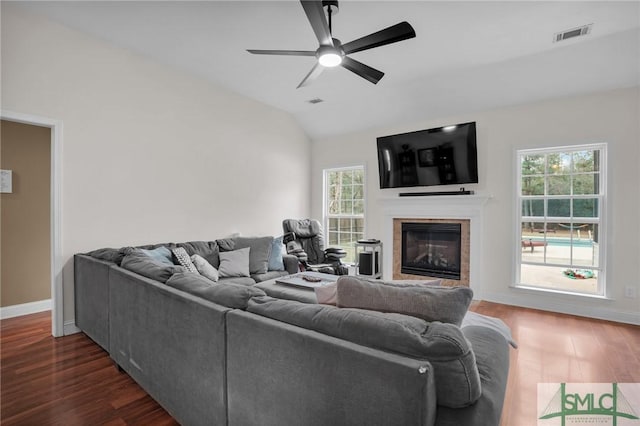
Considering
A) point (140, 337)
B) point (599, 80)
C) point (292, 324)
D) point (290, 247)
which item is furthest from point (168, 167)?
point (599, 80)

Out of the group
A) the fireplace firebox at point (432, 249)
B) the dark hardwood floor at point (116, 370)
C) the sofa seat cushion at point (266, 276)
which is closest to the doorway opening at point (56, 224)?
the dark hardwood floor at point (116, 370)

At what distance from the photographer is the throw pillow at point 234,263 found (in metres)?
3.72

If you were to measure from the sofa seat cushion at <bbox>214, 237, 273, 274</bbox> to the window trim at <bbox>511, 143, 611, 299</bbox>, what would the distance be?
336 centimetres

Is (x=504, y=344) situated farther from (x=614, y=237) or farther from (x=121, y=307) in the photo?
(x=614, y=237)

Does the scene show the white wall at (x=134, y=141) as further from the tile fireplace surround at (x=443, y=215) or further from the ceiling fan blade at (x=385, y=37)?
the ceiling fan blade at (x=385, y=37)

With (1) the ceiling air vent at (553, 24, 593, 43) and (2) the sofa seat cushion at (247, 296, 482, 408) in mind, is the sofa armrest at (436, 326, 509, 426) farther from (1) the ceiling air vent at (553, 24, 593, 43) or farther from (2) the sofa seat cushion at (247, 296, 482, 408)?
(1) the ceiling air vent at (553, 24, 593, 43)

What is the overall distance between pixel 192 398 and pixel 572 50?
15.5 feet

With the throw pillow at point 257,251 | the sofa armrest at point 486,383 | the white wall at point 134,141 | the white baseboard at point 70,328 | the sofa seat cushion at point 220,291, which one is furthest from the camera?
the throw pillow at point 257,251

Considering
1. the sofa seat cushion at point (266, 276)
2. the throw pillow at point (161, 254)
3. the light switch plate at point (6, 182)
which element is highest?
the light switch plate at point (6, 182)

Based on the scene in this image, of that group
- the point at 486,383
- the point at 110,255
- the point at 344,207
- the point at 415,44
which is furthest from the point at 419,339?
the point at 344,207

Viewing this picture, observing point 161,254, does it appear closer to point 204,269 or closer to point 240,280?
point 204,269

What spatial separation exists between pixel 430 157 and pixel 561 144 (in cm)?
162

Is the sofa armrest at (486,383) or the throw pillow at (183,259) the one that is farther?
the throw pillow at (183,259)

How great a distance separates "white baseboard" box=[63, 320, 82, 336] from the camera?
3.15m
